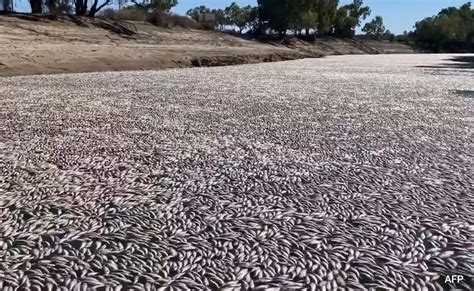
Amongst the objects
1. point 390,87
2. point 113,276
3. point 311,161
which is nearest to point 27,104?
point 311,161

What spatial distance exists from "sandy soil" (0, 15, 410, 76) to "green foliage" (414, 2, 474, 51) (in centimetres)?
4404

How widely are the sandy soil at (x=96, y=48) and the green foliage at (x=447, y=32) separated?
4404 centimetres

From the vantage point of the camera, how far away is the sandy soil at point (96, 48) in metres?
14.0

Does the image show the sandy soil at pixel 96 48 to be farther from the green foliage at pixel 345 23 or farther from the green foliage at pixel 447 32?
the green foliage at pixel 447 32

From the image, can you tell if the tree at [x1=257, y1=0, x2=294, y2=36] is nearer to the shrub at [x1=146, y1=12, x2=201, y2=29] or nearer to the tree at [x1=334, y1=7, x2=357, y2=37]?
the shrub at [x1=146, y1=12, x2=201, y2=29]

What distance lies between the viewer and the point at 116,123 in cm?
568

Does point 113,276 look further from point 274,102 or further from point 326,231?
point 274,102

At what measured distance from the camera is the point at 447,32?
218 feet

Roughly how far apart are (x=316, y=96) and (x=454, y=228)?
21.9 ft

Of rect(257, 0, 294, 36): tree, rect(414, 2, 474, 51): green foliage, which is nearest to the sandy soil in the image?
rect(257, 0, 294, 36): tree

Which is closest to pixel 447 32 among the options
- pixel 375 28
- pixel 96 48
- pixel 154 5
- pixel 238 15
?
pixel 375 28

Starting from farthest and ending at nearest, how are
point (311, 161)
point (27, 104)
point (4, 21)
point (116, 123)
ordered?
point (4, 21) < point (27, 104) < point (116, 123) < point (311, 161)

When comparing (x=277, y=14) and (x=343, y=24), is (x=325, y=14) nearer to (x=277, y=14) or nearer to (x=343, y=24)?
(x=343, y=24)

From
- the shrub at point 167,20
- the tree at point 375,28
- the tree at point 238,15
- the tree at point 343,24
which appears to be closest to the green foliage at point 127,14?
the shrub at point 167,20
